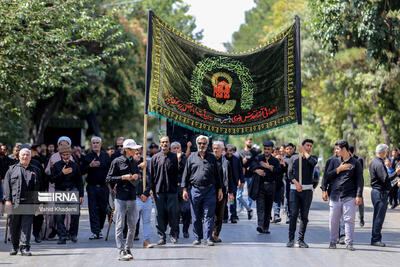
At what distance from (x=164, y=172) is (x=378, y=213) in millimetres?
4083

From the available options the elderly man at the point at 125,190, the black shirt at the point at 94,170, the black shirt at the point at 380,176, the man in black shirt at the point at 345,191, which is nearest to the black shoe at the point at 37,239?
the black shirt at the point at 94,170

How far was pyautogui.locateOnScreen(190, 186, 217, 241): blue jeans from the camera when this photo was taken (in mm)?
13555

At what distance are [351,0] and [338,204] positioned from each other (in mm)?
6814

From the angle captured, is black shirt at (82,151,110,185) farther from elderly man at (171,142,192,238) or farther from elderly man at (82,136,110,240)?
elderly man at (171,142,192,238)

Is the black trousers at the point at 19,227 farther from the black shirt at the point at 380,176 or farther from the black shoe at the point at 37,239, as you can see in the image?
the black shirt at the point at 380,176

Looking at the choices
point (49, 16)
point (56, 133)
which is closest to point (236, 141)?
point (56, 133)

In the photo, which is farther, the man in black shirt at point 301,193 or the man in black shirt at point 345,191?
the man in black shirt at point 301,193

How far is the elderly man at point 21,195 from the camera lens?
40.1 ft

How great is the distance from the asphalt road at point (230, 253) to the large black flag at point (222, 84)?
2371mm

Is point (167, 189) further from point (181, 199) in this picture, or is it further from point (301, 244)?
point (301, 244)

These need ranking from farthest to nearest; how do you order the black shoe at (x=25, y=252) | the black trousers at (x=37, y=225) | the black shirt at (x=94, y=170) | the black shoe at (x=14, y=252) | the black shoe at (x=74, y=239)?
the black shirt at (x=94, y=170) < the black trousers at (x=37, y=225) < the black shoe at (x=74, y=239) < the black shoe at (x=14, y=252) < the black shoe at (x=25, y=252)

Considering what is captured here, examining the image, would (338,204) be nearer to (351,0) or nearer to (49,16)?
(351,0)

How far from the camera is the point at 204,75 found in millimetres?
14867

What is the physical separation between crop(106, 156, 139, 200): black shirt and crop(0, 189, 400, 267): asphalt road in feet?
3.32
